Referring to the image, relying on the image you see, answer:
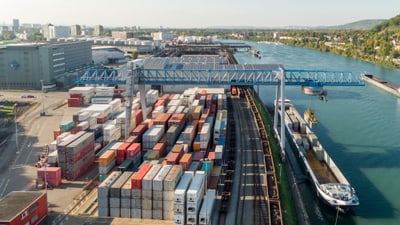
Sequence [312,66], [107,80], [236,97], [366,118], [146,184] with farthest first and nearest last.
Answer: [312,66], [236,97], [366,118], [107,80], [146,184]

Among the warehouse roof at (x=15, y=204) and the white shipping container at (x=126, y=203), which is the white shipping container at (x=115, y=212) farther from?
the warehouse roof at (x=15, y=204)

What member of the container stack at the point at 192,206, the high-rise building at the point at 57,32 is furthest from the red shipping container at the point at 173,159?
the high-rise building at the point at 57,32

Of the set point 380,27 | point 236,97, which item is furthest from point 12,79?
point 380,27

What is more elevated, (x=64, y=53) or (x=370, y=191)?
→ (x=64, y=53)

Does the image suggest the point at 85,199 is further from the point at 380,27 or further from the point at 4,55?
the point at 380,27

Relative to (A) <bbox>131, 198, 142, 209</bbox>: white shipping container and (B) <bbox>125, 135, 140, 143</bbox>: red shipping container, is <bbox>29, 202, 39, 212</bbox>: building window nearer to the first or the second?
(A) <bbox>131, 198, 142, 209</bbox>: white shipping container

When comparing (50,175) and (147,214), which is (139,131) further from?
(147,214)

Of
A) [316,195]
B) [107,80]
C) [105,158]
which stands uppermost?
[107,80]

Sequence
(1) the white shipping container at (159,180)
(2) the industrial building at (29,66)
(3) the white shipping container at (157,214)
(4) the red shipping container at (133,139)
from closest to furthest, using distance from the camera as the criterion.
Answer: (1) the white shipping container at (159,180), (3) the white shipping container at (157,214), (4) the red shipping container at (133,139), (2) the industrial building at (29,66)
